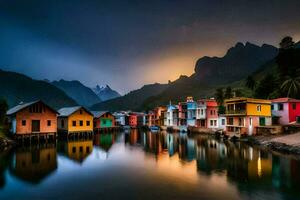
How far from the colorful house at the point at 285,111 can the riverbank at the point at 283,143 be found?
11020 millimetres

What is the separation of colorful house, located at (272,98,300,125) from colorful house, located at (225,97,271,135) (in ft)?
8.97

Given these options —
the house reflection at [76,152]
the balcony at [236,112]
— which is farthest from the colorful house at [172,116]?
the house reflection at [76,152]

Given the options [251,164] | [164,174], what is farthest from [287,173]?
[164,174]

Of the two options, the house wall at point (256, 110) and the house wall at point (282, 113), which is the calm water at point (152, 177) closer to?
the house wall at point (256, 110)

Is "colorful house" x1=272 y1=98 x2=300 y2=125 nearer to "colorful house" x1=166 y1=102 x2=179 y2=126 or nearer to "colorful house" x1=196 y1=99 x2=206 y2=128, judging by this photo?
"colorful house" x1=196 y1=99 x2=206 y2=128

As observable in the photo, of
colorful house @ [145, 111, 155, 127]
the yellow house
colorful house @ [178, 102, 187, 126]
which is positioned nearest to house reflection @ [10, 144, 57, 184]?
the yellow house

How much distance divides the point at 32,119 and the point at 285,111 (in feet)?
177

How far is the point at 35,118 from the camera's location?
163 ft

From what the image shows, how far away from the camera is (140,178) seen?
76.5ft

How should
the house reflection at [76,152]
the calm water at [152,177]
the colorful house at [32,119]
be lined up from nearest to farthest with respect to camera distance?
the calm water at [152,177]
the house reflection at [76,152]
the colorful house at [32,119]

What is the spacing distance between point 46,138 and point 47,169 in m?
27.6

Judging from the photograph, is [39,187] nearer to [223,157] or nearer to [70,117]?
A: [223,157]

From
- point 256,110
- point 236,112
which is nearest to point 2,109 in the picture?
point 236,112

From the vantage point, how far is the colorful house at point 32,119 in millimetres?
46906
